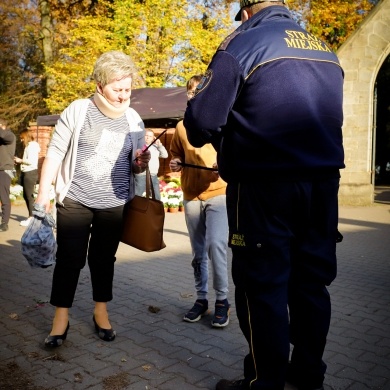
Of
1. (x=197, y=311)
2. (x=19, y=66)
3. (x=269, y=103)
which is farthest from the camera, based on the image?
(x=19, y=66)

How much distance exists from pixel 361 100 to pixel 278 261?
1237cm

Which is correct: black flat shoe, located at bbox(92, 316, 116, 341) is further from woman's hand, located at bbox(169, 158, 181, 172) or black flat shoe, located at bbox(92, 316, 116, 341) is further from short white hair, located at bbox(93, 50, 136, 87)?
short white hair, located at bbox(93, 50, 136, 87)

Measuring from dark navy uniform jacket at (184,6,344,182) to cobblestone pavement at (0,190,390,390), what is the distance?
1451 mm

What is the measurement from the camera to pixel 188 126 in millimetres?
2201

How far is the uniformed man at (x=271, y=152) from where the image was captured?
6.93ft

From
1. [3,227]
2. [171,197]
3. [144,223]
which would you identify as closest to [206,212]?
[144,223]

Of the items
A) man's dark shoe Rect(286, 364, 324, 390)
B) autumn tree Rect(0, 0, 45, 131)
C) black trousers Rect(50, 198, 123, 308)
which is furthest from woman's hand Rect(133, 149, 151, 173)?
autumn tree Rect(0, 0, 45, 131)

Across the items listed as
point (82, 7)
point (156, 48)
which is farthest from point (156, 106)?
point (82, 7)

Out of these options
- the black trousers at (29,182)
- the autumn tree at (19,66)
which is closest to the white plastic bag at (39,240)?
the black trousers at (29,182)

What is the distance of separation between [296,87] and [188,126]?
1.75 ft

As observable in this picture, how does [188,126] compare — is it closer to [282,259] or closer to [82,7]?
[282,259]

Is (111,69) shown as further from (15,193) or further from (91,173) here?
(15,193)

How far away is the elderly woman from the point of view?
319 centimetres

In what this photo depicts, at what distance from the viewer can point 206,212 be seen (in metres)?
3.76
